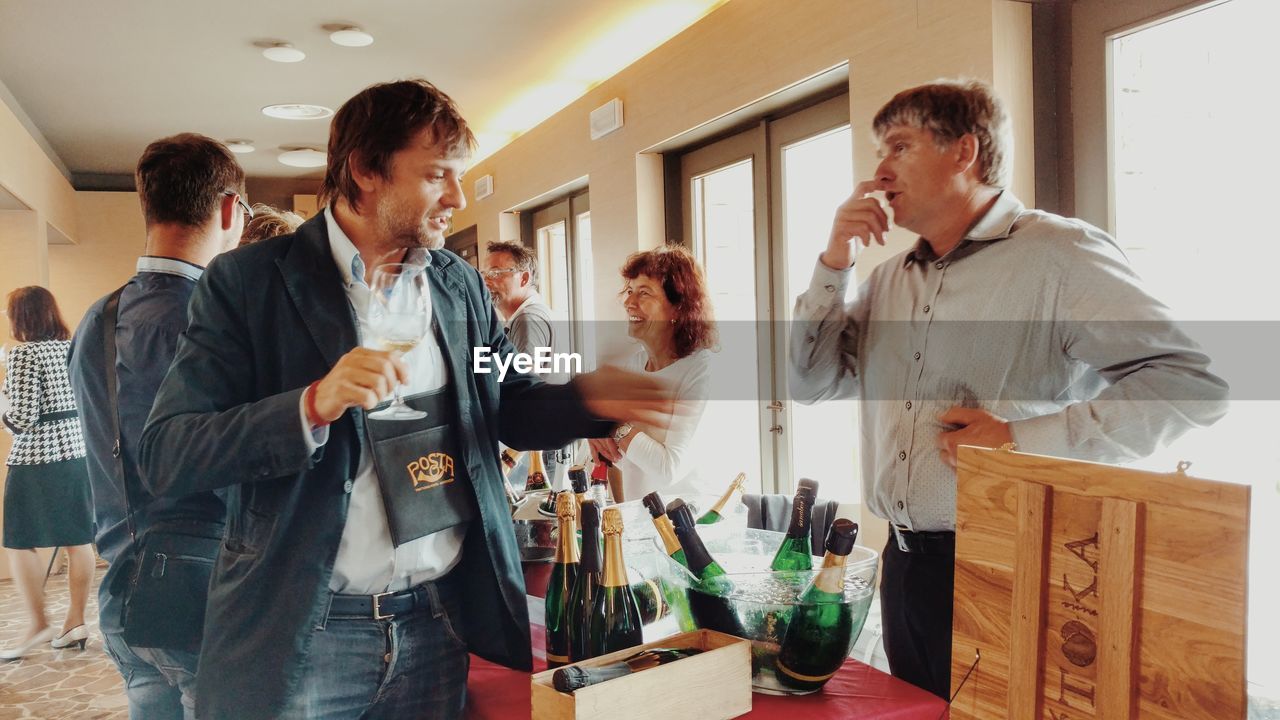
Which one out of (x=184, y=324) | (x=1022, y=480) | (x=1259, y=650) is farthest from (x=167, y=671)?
(x=1259, y=650)

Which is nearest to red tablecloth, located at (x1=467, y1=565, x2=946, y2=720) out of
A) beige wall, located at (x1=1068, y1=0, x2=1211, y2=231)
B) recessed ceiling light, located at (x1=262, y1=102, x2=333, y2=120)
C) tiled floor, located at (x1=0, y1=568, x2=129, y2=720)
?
beige wall, located at (x1=1068, y1=0, x2=1211, y2=231)

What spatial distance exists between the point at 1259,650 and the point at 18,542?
4714 mm

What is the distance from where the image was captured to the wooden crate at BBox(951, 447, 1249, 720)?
0.70 metres

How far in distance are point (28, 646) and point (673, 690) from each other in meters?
4.22

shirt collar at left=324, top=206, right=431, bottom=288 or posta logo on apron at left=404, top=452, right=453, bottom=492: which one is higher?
shirt collar at left=324, top=206, right=431, bottom=288

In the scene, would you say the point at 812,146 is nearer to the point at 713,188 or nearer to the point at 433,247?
the point at 713,188

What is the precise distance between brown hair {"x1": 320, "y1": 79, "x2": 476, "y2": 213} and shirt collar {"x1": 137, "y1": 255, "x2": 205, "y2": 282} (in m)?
0.57

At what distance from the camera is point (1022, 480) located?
2.75 ft

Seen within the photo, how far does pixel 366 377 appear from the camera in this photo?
0.91m

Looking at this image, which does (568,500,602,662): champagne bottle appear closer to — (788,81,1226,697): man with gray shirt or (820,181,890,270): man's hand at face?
(788,81,1226,697): man with gray shirt

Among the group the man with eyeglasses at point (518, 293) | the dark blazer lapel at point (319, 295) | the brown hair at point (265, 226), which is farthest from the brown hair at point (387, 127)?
the man with eyeglasses at point (518, 293)

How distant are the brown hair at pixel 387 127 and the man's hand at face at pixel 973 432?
85 centimetres

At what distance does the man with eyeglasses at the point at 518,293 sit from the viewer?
12.4 ft

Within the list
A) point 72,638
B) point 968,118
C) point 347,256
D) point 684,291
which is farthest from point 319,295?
point 72,638
